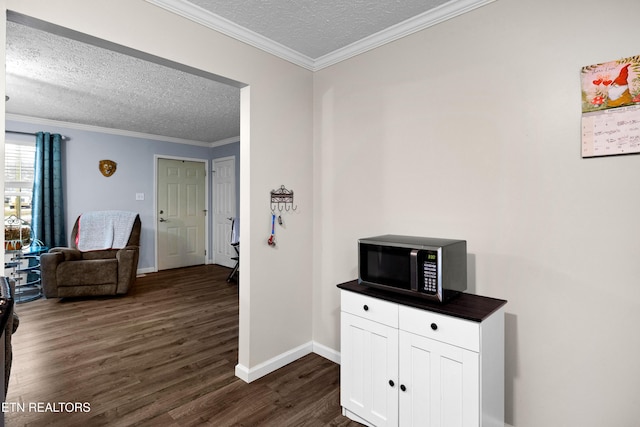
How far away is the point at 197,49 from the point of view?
77.8 inches

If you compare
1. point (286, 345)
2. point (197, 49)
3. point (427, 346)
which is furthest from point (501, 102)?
point (286, 345)

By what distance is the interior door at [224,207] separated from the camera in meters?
6.03

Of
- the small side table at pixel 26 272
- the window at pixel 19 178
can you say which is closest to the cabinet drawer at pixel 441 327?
the small side table at pixel 26 272

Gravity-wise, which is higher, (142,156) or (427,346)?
(142,156)

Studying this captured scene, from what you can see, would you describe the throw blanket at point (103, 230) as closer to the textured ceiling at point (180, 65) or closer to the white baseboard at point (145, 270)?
the white baseboard at point (145, 270)

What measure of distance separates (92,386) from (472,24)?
3.41 metres

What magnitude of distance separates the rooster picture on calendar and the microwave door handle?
105cm

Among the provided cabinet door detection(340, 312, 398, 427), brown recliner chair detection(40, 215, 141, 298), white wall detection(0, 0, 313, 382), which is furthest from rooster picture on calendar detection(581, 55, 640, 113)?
brown recliner chair detection(40, 215, 141, 298)

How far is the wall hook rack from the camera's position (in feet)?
7.97

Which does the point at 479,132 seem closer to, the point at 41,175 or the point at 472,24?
the point at 472,24

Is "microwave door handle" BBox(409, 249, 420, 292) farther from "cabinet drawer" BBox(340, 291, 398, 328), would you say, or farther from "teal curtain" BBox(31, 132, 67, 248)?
"teal curtain" BBox(31, 132, 67, 248)

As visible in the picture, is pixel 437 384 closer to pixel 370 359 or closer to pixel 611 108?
pixel 370 359

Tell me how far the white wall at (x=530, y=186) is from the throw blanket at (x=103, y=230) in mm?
4023

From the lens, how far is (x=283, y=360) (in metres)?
2.50
